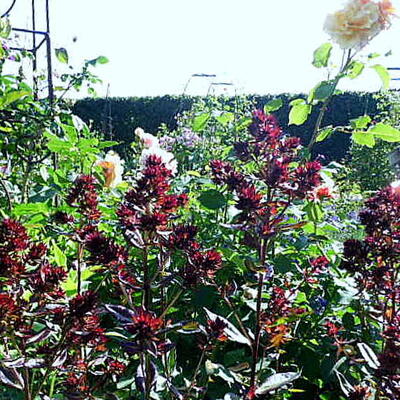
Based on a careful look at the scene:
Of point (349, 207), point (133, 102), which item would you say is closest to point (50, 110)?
point (349, 207)

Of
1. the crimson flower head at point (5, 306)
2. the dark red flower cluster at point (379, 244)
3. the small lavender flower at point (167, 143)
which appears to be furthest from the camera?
the small lavender flower at point (167, 143)

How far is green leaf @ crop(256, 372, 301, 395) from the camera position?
4.09 feet

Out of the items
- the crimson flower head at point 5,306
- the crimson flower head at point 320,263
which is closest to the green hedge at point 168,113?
the crimson flower head at point 320,263

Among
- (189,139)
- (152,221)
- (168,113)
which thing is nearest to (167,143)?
(189,139)

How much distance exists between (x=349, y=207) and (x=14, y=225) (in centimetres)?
320

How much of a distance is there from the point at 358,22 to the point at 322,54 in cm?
19

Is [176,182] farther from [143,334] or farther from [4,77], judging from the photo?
[143,334]

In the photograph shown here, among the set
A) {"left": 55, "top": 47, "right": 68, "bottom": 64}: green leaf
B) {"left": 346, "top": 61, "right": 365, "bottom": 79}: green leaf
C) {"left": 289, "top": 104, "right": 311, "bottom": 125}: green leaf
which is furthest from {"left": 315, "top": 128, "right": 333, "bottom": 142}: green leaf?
{"left": 55, "top": 47, "right": 68, "bottom": 64}: green leaf

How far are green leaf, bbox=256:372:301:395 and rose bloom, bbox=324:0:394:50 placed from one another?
3.43ft

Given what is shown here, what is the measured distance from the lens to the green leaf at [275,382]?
1248 mm

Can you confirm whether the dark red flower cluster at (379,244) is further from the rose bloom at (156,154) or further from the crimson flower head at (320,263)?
the rose bloom at (156,154)

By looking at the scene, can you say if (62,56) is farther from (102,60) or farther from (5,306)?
(5,306)

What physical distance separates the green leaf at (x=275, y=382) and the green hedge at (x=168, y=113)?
29.7 ft

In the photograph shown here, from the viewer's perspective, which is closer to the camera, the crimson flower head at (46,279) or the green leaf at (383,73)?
the crimson flower head at (46,279)
